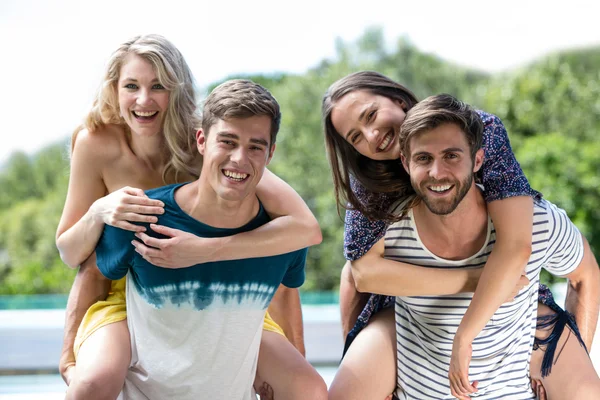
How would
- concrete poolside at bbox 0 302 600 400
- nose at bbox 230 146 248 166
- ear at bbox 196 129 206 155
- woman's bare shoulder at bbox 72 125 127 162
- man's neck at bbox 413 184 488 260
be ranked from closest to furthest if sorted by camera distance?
nose at bbox 230 146 248 166 < ear at bbox 196 129 206 155 < man's neck at bbox 413 184 488 260 < woman's bare shoulder at bbox 72 125 127 162 < concrete poolside at bbox 0 302 600 400

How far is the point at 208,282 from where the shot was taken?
6.57ft

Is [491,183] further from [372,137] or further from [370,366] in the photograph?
[370,366]

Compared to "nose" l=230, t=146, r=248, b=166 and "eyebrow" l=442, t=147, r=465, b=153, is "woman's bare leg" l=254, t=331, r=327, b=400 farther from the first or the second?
"eyebrow" l=442, t=147, r=465, b=153

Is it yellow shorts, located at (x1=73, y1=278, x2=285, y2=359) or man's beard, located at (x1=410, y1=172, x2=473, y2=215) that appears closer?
man's beard, located at (x1=410, y1=172, x2=473, y2=215)

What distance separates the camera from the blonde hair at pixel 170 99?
2.20 m

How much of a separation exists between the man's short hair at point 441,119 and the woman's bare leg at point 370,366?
0.66 meters

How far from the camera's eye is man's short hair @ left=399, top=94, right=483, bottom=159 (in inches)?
77.6

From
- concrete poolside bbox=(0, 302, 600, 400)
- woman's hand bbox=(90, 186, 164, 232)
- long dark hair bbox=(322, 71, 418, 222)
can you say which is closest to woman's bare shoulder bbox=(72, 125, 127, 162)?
woman's hand bbox=(90, 186, 164, 232)

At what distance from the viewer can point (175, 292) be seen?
199 centimetres

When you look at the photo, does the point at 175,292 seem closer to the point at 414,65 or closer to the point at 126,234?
the point at 126,234

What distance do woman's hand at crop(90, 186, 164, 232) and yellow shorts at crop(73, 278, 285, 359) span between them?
0.31 meters

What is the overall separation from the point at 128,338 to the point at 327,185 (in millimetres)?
4689

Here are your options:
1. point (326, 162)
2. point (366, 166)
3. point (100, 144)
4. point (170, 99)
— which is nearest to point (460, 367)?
point (366, 166)

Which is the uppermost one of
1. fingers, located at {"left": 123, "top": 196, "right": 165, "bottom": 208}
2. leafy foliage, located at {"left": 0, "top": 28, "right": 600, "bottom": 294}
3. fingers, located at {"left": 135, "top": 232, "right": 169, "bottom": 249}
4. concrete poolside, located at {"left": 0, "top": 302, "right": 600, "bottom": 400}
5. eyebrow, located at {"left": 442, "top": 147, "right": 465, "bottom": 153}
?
eyebrow, located at {"left": 442, "top": 147, "right": 465, "bottom": 153}
